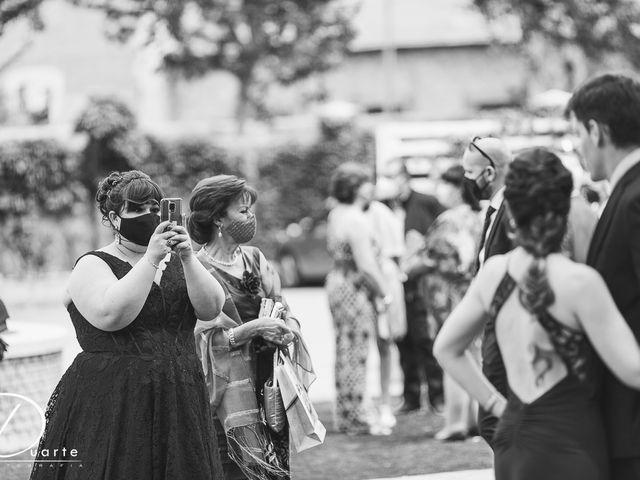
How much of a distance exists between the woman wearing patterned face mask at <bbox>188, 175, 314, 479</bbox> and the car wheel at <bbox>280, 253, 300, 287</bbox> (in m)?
17.4

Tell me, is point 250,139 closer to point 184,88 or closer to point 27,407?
point 184,88

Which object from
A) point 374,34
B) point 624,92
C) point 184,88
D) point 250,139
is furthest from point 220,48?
point 624,92

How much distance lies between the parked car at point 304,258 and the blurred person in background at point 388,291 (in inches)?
483

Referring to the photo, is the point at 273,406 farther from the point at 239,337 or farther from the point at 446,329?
the point at 446,329

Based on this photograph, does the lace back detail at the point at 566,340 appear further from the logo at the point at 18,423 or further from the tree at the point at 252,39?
the tree at the point at 252,39

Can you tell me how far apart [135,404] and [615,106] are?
2.18m

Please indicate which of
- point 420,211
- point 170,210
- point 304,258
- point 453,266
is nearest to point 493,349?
point 170,210

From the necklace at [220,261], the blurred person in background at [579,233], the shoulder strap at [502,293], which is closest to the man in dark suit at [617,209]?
the blurred person in background at [579,233]

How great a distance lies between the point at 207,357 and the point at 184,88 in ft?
102

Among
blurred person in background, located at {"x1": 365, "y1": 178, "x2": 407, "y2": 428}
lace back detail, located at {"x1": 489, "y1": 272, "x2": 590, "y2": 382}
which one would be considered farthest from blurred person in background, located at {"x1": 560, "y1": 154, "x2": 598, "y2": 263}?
blurred person in background, located at {"x1": 365, "y1": 178, "x2": 407, "y2": 428}

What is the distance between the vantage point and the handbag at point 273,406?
5.64 metres

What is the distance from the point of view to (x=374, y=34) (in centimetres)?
3778

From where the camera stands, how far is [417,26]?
38188mm

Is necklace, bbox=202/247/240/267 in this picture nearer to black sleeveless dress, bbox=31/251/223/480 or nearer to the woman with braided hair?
black sleeveless dress, bbox=31/251/223/480
